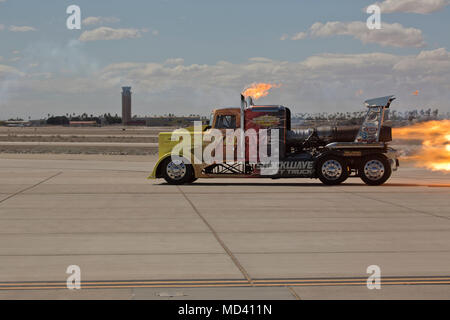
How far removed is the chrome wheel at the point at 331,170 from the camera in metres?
22.9

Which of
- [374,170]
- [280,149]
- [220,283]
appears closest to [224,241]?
[220,283]

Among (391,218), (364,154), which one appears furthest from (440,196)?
(391,218)

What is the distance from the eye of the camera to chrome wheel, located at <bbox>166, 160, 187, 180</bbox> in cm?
2311

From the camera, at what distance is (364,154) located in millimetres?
22922

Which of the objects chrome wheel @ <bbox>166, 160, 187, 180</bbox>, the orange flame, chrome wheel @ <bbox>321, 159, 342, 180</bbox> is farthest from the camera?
the orange flame

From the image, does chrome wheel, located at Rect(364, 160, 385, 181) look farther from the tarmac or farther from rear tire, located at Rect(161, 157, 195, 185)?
rear tire, located at Rect(161, 157, 195, 185)

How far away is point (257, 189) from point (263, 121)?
2391 mm

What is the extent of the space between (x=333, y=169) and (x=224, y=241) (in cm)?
1141

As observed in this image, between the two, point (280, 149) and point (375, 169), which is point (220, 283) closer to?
point (280, 149)

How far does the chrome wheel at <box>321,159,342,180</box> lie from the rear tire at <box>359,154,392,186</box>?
0.86 m

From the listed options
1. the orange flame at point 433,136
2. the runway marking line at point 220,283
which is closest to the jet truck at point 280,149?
the orange flame at point 433,136

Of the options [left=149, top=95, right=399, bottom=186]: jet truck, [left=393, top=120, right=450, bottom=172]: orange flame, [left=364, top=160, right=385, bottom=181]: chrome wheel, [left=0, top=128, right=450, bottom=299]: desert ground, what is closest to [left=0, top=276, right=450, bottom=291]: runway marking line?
[left=0, top=128, right=450, bottom=299]: desert ground

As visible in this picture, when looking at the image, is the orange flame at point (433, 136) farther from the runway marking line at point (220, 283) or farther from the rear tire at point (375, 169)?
the runway marking line at point (220, 283)
